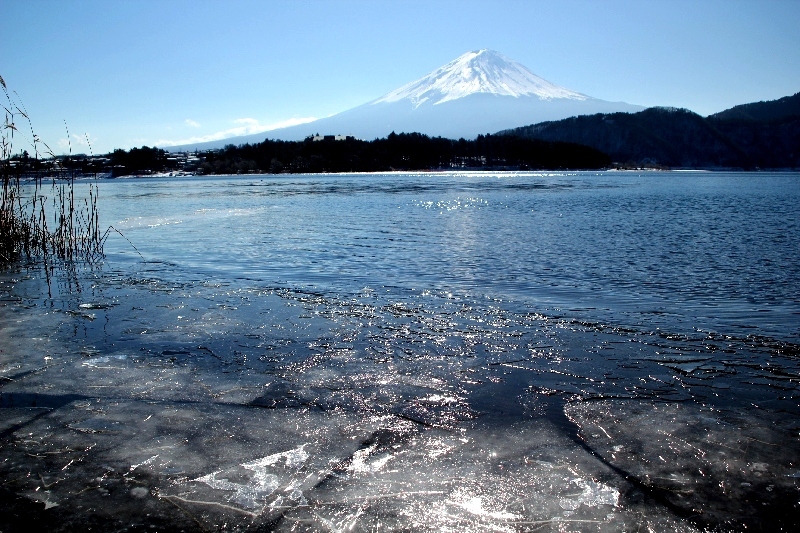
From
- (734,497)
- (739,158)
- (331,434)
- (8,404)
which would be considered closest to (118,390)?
(8,404)

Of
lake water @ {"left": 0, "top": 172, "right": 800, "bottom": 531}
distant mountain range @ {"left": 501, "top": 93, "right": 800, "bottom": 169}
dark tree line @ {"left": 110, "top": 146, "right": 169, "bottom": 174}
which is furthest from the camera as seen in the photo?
distant mountain range @ {"left": 501, "top": 93, "right": 800, "bottom": 169}

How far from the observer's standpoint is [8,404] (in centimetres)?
560

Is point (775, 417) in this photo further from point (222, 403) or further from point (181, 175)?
point (181, 175)

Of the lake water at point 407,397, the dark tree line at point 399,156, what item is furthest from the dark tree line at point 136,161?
the lake water at point 407,397

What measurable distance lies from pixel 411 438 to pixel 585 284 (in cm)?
787

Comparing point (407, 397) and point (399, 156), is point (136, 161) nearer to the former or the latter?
point (399, 156)

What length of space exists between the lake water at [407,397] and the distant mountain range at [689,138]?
6925 inches

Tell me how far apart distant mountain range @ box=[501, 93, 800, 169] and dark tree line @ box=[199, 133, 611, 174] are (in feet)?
88.2

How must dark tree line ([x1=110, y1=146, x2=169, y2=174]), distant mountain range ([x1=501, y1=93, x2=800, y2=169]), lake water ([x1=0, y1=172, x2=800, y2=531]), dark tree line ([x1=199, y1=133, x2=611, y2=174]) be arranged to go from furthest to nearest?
distant mountain range ([x1=501, y1=93, x2=800, y2=169])
dark tree line ([x1=199, y1=133, x2=611, y2=174])
dark tree line ([x1=110, y1=146, x2=169, y2=174])
lake water ([x1=0, y1=172, x2=800, y2=531])

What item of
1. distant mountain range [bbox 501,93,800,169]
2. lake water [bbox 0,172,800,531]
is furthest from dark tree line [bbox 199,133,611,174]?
lake water [bbox 0,172,800,531]

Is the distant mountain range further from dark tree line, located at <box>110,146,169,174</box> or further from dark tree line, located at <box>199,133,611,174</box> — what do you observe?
dark tree line, located at <box>110,146,169,174</box>

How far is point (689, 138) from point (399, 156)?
98234 mm

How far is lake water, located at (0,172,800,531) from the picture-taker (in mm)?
3834

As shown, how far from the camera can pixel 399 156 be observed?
143 metres
